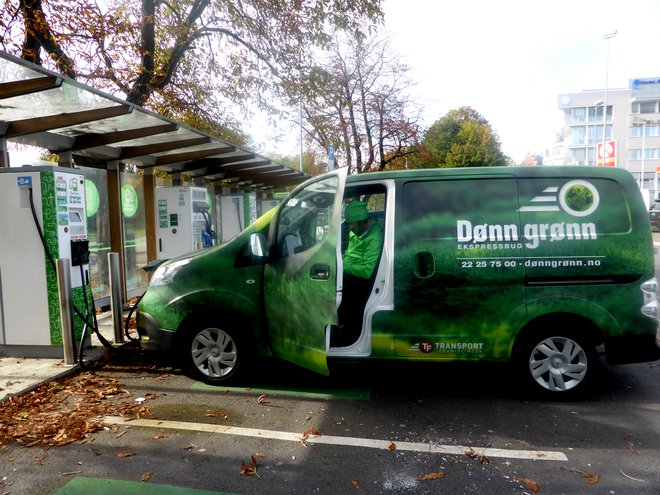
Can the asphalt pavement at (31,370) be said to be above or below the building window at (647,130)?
below

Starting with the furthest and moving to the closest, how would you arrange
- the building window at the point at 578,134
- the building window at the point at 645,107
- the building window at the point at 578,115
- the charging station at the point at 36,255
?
the building window at the point at 578,134
the building window at the point at 578,115
the building window at the point at 645,107
the charging station at the point at 36,255

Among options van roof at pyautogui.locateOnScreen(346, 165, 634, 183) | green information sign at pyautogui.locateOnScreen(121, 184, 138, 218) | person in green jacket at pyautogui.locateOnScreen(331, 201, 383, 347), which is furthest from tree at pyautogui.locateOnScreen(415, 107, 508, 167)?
person in green jacket at pyautogui.locateOnScreen(331, 201, 383, 347)

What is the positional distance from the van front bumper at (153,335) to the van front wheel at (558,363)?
10.7ft

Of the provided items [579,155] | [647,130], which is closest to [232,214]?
[647,130]

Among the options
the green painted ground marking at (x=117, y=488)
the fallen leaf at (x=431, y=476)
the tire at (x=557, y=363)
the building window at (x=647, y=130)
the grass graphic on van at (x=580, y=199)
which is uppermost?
the building window at (x=647, y=130)

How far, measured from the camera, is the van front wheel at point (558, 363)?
4.62 metres

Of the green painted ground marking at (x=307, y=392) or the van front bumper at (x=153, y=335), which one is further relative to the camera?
the van front bumper at (x=153, y=335)

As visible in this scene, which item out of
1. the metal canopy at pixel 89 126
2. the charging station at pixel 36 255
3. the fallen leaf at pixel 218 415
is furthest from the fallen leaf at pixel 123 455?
the metal canopy at pixel 89 126

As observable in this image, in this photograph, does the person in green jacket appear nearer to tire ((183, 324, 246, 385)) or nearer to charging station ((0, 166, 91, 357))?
tire ((183, 324, 246, 385))

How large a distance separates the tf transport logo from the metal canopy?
14.9ft

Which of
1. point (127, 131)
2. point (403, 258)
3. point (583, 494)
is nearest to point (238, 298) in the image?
point (403, 258)

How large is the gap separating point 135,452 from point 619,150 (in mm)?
79521

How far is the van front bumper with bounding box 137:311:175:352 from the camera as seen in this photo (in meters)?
5.15

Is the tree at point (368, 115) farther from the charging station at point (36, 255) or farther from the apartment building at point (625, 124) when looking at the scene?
the apartment building at point (625, 124)
